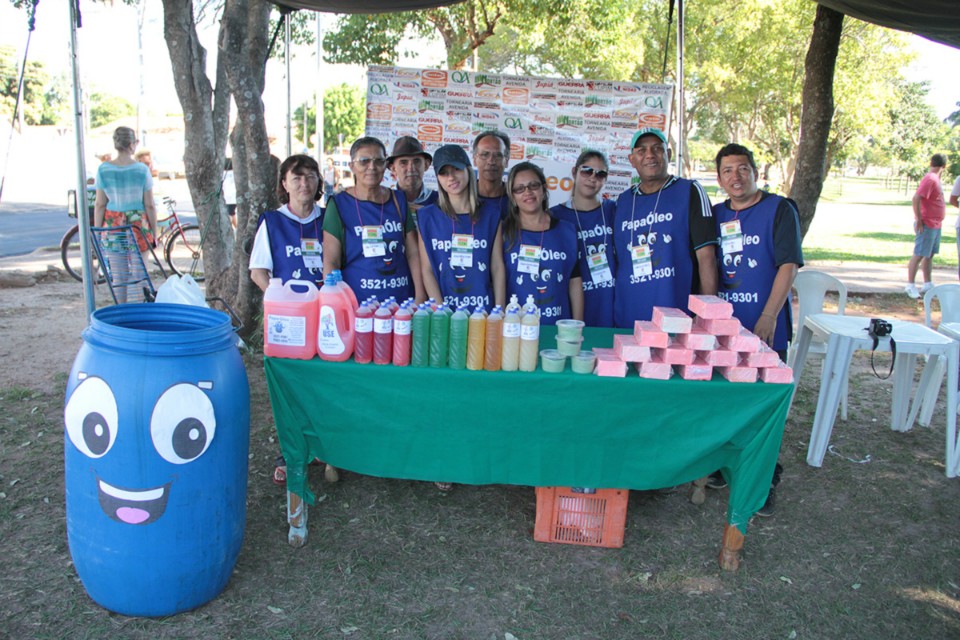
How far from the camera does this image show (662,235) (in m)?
3.20

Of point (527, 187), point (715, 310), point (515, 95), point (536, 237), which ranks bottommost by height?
point (715, 310)

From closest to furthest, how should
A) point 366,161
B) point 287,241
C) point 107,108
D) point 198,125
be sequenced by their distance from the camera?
point 366,161 < point 287,241 < point 198,125 < point 107,108

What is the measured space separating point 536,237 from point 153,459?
1.83m

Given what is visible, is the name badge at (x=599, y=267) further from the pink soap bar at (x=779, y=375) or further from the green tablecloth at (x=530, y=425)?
the pink soap bar at (x=779, y=375)

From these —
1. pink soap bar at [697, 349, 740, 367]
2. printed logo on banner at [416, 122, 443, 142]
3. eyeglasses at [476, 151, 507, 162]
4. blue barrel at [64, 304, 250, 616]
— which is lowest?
blue barrel at [64, 304, 250, 616]

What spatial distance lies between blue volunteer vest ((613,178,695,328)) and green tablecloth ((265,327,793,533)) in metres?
0.70

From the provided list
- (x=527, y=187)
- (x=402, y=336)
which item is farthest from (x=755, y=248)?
(x=402, y=336)

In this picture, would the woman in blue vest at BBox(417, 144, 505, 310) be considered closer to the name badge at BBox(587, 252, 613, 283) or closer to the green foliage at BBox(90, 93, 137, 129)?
the name badge at BBox(587, 252, 613, 283)

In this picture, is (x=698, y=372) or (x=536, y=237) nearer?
(x=698, y=372)

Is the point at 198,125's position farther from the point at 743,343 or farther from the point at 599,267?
the point at 743,343

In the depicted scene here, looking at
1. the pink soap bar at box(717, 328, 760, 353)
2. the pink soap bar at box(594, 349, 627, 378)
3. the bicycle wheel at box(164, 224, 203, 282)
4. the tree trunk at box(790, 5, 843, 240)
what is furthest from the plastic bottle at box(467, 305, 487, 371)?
the bicycle wheel at box(164, 224, 203, 282)

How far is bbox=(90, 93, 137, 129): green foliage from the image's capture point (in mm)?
71000

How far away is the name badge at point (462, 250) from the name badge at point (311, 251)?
0.70 metres

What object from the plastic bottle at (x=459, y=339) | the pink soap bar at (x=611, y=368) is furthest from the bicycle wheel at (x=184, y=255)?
the pink soap bar at (x=611, y=368)
